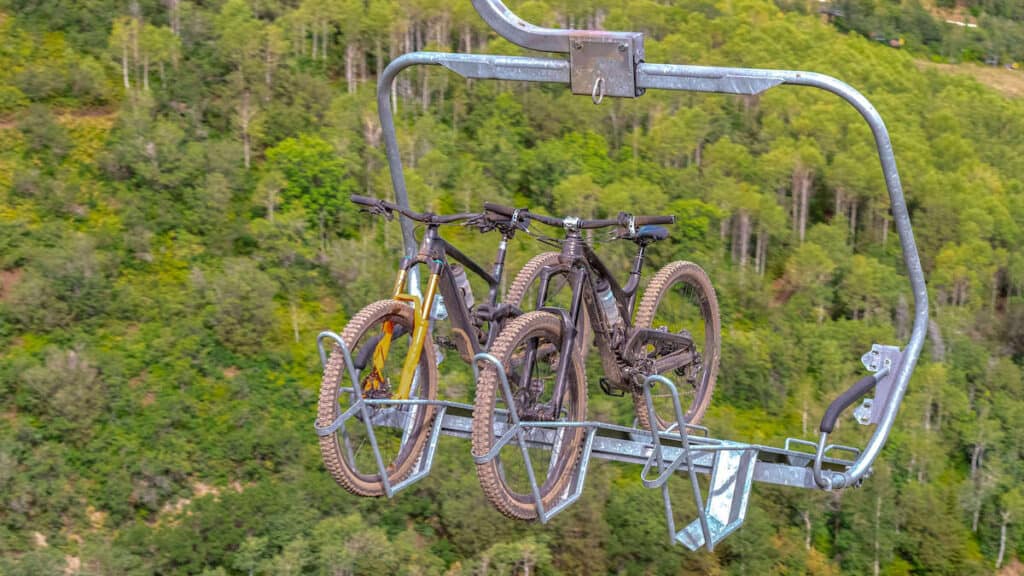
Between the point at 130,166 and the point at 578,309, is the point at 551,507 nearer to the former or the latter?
the point at 578,309

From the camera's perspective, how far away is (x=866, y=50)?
251 ft

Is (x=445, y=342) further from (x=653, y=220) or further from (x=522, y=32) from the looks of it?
(x=522, y=32)

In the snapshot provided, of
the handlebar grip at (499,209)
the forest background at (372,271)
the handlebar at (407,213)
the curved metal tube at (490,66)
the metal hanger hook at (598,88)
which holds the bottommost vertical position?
the forest background at (372,271)

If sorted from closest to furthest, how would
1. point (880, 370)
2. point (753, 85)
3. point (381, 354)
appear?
1. point (753, 85)
2. point (880, 370)
3. point (381, 354)

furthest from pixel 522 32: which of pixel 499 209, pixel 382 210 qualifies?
pixel 382 210

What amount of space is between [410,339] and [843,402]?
340 centimetres

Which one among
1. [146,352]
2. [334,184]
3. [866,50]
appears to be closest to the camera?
[146,352]

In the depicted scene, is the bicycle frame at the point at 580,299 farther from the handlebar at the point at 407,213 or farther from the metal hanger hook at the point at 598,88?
the metal hanger hook at the point at 598,88

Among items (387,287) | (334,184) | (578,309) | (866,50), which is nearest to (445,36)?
(334,184)

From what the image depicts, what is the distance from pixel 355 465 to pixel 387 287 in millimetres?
36832

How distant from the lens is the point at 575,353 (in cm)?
1266

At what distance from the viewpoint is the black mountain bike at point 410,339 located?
1222cm

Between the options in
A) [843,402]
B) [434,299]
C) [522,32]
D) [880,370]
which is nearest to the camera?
[522,32]

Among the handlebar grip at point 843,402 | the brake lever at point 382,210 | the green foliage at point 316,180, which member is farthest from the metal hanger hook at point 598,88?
the green foliage at point 316,180
